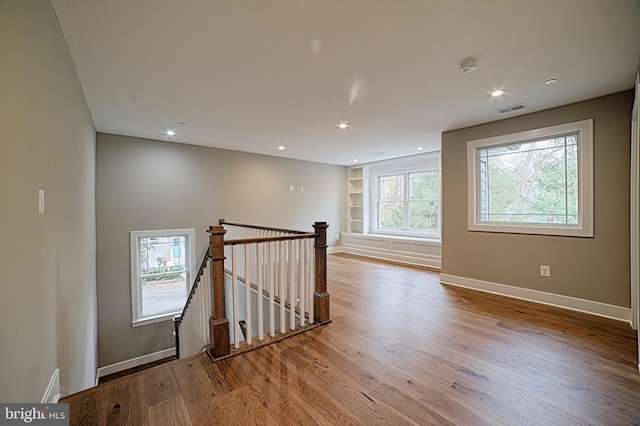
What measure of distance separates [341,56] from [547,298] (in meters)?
3.68

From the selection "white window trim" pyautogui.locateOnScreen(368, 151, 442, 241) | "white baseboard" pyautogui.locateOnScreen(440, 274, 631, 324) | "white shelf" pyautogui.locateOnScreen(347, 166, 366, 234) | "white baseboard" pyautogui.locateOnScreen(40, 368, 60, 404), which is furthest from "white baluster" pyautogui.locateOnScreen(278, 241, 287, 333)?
"white shelf" pyautogui.locateOnScreen(347, 166, 366, 234)

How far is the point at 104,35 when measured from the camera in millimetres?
1931

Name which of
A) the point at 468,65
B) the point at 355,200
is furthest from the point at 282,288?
the point at 355,200

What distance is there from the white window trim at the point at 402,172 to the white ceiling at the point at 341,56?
2.40 m

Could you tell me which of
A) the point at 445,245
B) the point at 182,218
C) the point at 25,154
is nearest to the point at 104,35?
the point at 25,154

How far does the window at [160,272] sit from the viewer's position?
466 centimetres

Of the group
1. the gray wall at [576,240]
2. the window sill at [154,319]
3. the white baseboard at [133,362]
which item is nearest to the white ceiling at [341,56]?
the gray wall at [576,240]

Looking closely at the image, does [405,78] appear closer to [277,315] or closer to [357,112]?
[357,112]

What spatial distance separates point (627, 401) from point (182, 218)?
569 cm

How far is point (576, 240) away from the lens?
316 cm

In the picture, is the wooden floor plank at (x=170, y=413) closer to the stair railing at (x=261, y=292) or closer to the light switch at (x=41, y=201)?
the stair railing at (x=261, y=292)

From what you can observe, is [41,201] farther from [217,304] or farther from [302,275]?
[302,275]

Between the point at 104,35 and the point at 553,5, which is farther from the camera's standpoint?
the point at 104,35

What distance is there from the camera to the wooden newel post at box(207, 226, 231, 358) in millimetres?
2123
